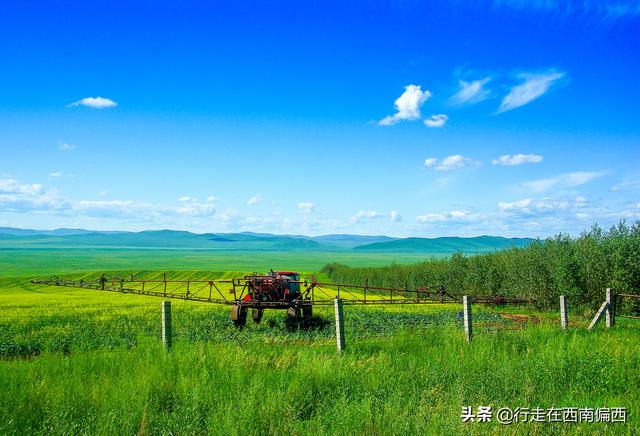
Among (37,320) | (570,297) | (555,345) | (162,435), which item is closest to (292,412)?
(162,435)

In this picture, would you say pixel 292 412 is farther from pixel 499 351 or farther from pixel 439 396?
pixel 499 351

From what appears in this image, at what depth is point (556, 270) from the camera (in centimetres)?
3250

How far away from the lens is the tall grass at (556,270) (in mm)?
28688

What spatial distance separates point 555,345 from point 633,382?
2665 millimetres

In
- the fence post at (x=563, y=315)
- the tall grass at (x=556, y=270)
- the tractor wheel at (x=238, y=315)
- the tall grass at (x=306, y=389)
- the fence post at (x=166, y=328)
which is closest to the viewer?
the tall grass at (x=306, y=389)

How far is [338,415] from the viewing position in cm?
631

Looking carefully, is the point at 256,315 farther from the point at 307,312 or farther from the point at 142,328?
the point at 142,328

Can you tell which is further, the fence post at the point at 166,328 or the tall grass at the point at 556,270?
the tall grass at the point at 556,270

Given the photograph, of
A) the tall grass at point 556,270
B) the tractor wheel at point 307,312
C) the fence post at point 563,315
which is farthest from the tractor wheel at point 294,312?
the tall grass at point 556,270

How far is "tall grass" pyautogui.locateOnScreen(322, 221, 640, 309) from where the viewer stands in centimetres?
2869

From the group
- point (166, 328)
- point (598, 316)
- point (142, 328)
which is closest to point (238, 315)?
point (142, 328)

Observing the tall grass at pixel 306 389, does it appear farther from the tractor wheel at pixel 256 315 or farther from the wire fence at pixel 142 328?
the tractor wheel at pixel 256 315

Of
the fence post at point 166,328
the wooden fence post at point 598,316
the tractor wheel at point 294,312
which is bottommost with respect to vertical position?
the tractor wheel at point 294,312

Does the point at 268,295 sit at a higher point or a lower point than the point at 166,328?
lower
